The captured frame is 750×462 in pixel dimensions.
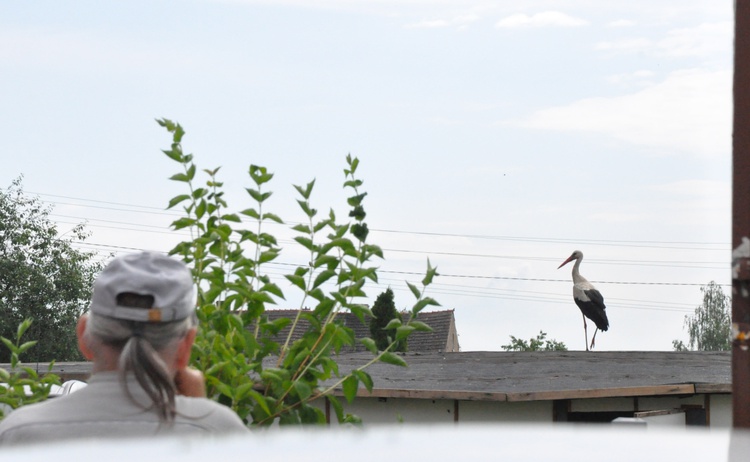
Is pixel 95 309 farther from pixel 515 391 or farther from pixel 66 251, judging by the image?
pixel 66 251

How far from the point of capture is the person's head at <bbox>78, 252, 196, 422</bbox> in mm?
2068

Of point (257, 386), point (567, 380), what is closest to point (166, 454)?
point (257, 386)

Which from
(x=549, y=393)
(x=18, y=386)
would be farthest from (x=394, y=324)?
(x=549, y=393)

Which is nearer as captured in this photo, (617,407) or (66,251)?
(617,407)

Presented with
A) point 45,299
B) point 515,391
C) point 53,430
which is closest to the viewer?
point 53,430

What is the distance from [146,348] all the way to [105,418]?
0.15 meters

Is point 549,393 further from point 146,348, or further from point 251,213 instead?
point 146,348

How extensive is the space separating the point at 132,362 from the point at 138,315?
0.10 metres

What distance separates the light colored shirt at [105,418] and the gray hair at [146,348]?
2 centimetres

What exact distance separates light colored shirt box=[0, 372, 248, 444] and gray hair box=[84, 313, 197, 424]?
2 centimetres

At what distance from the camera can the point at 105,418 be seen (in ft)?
6.76

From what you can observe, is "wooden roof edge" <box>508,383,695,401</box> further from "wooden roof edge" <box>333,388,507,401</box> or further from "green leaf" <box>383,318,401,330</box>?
"green leaf" <box>383,318,401,330</box>

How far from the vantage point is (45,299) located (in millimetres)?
35000

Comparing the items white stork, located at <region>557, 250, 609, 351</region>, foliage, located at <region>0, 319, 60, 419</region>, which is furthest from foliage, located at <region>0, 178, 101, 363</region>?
foliage, located at <region>0, 319, 60, 419</region>
